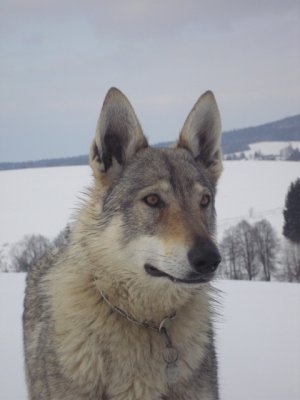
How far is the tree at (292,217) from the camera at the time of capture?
165 ft

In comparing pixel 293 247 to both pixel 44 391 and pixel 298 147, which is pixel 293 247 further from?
pixel 44 391

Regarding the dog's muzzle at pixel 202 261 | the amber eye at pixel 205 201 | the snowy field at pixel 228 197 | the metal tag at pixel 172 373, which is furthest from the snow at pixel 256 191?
the dog's muzzle at pixel 202 261

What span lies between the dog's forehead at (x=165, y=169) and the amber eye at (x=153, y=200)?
0.42 feet

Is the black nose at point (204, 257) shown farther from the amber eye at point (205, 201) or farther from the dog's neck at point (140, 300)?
the amber eye at point (205, 201)

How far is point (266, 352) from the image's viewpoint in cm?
1162

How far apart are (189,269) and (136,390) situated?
1.06 m

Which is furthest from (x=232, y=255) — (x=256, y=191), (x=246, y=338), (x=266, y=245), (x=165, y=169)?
(x=165, y=169)

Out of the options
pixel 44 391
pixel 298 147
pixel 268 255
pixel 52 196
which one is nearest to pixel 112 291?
pixel 44 391

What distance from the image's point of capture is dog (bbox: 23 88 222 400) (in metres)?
4.07

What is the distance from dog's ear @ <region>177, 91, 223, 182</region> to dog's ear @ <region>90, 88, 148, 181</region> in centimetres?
51

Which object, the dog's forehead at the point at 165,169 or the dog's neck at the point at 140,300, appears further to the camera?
the dog's forehead at the point at 165,169

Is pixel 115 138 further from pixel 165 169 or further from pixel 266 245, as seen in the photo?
pixel 266 245

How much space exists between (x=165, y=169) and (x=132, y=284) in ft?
3.47

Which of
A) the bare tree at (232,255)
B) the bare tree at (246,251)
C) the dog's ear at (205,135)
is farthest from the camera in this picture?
the bare tree at (246,251)
